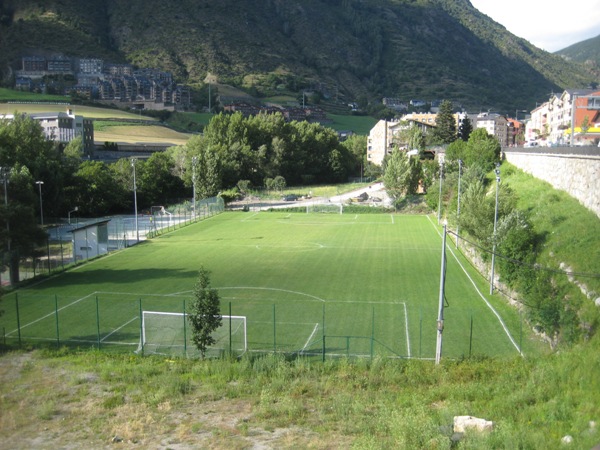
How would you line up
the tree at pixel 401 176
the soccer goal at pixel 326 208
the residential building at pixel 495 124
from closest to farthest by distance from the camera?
the soccer goal at pixel 326 208
the tree at pixel 401 176
the residential building at pixel 495 124

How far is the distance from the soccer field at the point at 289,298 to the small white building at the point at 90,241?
1408mm

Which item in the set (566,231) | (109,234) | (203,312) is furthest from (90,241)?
(566,231)

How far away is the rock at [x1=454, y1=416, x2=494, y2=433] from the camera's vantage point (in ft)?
42.0

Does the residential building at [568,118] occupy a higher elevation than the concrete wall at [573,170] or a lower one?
higher

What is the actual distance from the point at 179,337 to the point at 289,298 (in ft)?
24.0

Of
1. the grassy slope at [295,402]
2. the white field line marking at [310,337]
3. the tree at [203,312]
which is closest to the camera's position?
the grassy slope at [295,402]

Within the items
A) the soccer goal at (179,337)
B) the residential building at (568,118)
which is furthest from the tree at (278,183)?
the soccer goal at (179,337)

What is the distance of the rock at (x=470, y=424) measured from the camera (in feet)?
42.0

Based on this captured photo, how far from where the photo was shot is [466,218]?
31.8 meters

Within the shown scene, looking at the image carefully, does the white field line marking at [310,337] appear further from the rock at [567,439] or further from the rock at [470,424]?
the rock at [567,439]

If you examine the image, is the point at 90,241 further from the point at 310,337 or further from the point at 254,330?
the point at 310,337

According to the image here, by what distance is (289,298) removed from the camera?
28.1 m

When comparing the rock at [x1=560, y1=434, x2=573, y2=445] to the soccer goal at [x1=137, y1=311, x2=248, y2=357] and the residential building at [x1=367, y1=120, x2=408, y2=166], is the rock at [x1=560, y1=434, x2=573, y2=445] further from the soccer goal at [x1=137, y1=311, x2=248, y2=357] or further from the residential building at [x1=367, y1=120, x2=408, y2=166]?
the residential building at [x1=367, y1=120, x2=408, y2=166]

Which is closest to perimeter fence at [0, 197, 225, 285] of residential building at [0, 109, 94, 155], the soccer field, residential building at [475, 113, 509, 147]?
the soccer field
